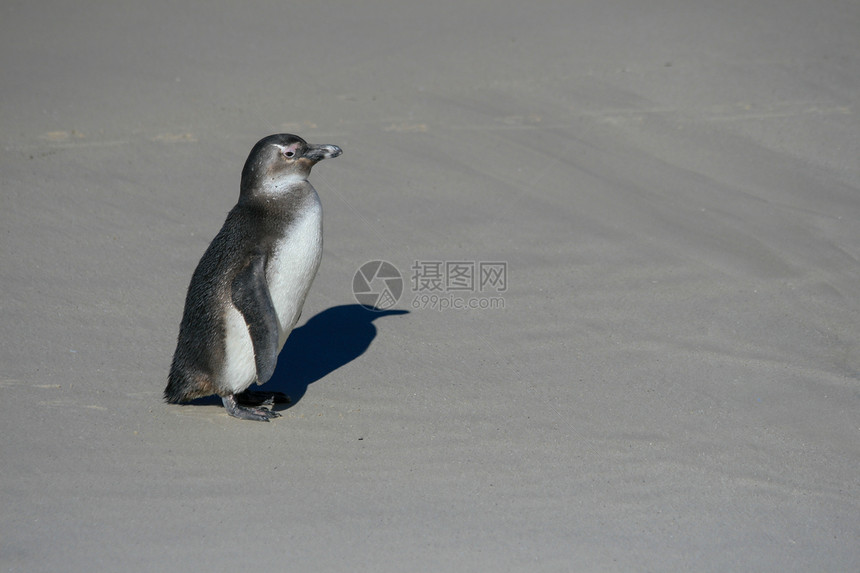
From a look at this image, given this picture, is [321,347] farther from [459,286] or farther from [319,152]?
[319,152]

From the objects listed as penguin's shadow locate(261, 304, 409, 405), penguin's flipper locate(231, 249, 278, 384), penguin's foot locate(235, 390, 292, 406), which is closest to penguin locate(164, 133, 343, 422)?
penguin's flipper locate(231, 249, 278, 384)

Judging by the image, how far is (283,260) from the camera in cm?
365

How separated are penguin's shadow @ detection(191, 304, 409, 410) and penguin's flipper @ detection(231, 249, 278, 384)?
0.47 metres

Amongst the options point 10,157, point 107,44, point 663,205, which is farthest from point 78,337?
point 107,44

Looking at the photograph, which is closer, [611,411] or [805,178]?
[611,411]

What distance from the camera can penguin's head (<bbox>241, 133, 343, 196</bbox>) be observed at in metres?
3.74

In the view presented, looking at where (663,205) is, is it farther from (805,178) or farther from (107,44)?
(107,44)

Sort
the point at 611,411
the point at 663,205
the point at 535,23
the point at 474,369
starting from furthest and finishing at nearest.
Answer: the point at 535,23 → the point at 663,205 → the point at 474,369 → the point at 611,411

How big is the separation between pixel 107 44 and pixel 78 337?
4.34 meters

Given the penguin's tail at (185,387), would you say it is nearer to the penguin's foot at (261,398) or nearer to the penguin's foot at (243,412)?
the penguin's foot at (243,412)
